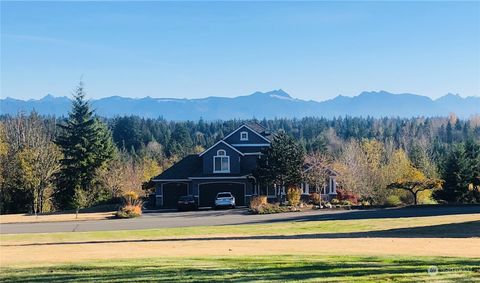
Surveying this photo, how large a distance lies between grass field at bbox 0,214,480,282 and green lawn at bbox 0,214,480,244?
0.16 feet

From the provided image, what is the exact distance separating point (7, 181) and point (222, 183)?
2055cm

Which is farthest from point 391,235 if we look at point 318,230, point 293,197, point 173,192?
point 173,192

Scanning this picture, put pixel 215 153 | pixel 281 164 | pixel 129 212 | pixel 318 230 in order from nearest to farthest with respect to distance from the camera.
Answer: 1. pixel 318 230
2. pixel 129 212
3. pixel 281 164
4. pixel 215 153

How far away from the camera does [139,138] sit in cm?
14188

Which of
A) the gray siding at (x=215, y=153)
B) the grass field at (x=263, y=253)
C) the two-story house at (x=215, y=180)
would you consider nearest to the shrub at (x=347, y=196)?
the two-story house at (x=215, y=180)

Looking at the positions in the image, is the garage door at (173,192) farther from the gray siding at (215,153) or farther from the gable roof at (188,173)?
the gray siding at (215,153)

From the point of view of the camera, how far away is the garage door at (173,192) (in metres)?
51.3

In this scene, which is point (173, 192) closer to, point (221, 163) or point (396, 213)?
point (221, 163)

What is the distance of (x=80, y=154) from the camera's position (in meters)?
55.5

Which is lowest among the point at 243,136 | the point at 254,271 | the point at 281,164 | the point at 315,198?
the point at 315,198

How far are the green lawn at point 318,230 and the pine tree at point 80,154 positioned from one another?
25.9 metres

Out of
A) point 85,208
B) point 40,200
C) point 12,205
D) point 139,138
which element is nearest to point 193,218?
point 85,208

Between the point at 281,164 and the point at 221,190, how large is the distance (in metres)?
7.04

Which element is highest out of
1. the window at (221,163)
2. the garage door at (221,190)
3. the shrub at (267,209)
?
the window at (221,163)
